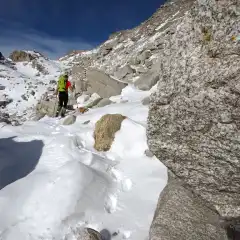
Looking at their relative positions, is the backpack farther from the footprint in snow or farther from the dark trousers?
the footprint in snow

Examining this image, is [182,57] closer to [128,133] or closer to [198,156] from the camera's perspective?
[198,156]

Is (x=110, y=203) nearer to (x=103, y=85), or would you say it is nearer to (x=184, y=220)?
(x=184, y=220)

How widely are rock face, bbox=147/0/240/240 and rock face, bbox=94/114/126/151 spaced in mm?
4481

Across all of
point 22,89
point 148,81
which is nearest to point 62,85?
point 148,81

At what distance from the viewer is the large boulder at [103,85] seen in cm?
1687

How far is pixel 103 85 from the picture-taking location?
17.4 meters

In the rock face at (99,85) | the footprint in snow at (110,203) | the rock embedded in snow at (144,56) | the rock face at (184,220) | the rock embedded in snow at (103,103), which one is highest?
the rock embedded in snow at (144,56)

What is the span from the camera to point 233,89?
13.0 feet

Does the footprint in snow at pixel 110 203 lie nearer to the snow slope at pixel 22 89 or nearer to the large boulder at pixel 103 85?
the large boulder at pixel 103 85

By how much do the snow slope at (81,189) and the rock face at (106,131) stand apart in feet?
0.64

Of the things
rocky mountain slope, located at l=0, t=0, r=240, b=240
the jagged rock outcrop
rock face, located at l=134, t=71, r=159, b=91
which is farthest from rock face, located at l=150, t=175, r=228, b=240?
rock face, located at l=134, t=71, r=159, b=91

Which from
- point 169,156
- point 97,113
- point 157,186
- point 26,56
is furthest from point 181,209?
point 26,56

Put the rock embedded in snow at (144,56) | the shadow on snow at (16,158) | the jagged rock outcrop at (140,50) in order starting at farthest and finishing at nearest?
1. the rock embedded in snow at (144,56)
2. the jagged rock outcrop at (140,50)
3. the shadow on snow at (16,158)

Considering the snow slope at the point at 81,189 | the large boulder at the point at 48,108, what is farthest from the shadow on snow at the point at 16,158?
the large boulder at the point at 48,108
